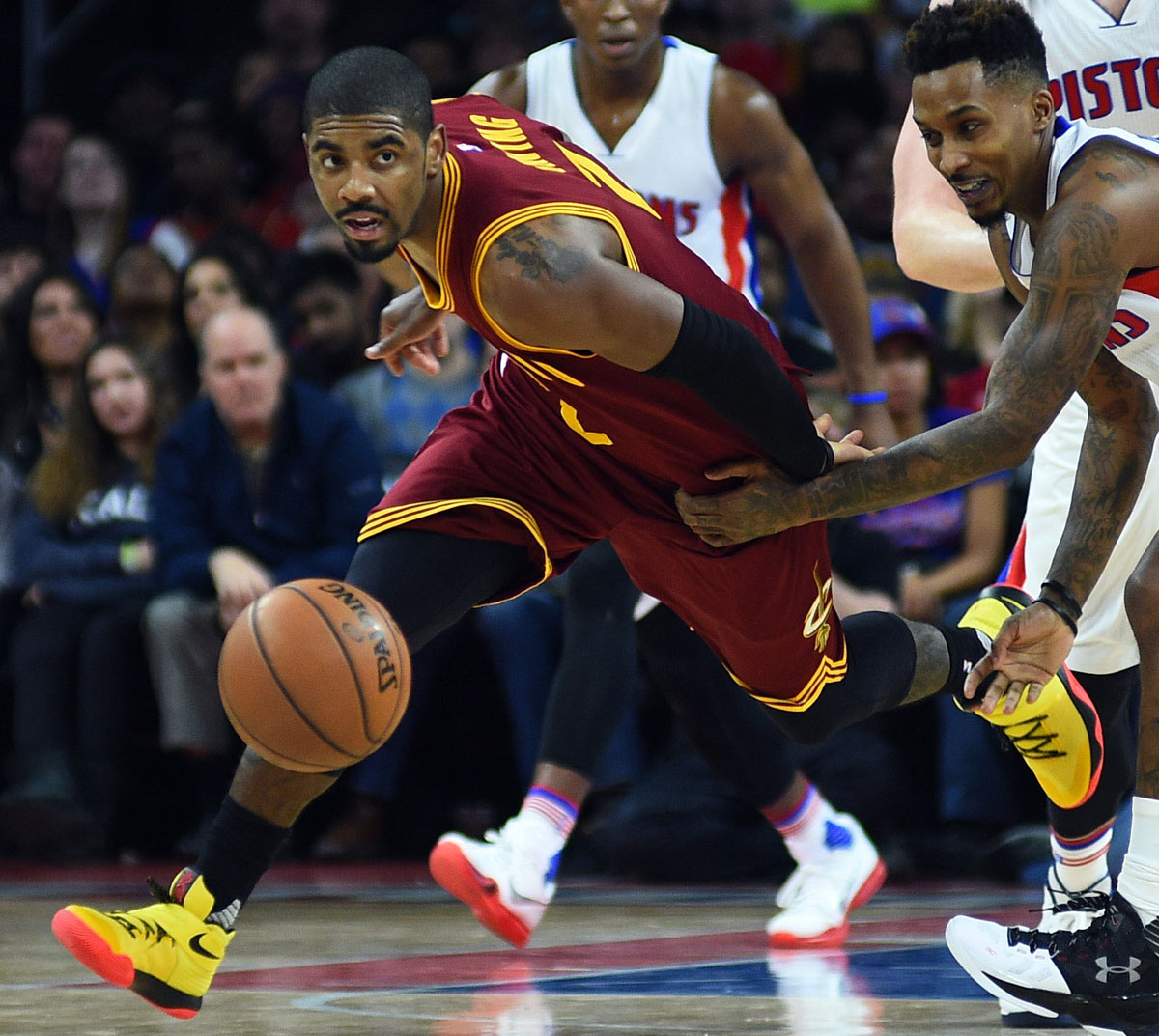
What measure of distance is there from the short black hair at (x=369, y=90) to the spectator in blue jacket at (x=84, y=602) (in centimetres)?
363

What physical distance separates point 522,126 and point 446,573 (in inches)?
31.8

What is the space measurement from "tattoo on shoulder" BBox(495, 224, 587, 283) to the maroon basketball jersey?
27 mm

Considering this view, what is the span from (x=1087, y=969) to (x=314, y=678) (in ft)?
4.12

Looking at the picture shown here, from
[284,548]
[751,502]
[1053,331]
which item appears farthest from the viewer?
[284,548]

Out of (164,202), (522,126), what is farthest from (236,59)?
(522,126)

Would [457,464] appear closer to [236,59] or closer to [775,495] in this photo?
[775,495]

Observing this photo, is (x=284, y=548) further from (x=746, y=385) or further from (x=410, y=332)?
(x=746, y=385)

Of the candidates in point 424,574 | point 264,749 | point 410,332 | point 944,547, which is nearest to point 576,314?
point 424,574

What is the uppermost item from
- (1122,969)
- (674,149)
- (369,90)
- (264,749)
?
(369,90)

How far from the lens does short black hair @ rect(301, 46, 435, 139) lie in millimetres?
2982

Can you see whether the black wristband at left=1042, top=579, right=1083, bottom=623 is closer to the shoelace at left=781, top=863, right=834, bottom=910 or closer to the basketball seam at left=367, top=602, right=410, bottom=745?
the basketball seam at left=367, top=602, right=410, bottom=745

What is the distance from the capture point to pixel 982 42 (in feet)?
9.43

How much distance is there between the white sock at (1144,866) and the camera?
9.55ft

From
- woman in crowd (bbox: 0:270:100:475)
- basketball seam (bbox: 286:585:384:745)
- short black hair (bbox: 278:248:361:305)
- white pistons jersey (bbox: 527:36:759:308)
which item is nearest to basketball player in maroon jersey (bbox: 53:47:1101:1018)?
basketball seam (bbox: 286:585:384:745)
